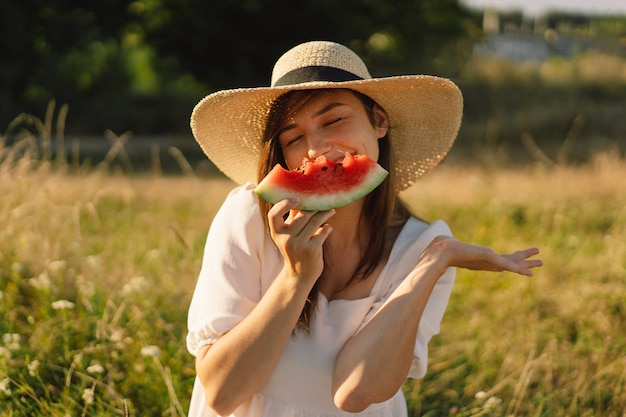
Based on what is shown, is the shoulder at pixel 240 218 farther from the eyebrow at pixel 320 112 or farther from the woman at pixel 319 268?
the eyebrow at pixel 320 112

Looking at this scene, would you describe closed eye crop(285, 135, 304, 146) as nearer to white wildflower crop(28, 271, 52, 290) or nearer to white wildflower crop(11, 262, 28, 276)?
white wildflower crop(28, 271, 52, 290)

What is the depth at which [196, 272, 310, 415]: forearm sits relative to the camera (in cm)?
206

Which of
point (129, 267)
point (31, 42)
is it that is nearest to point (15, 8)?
point (31, 42)

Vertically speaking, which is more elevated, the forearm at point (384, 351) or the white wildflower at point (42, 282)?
the forearm at point (384, 351)

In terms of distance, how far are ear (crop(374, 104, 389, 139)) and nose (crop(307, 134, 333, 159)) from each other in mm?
343

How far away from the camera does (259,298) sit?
2.35m

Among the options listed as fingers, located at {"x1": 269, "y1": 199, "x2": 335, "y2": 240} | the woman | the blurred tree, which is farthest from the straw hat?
the blurred tree

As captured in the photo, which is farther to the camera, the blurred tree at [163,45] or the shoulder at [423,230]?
the blurred tree at [163,45]

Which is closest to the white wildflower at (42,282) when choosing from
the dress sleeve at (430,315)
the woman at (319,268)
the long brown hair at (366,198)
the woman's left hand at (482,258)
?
the woman at (319,268)

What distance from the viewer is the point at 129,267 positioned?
4.08m

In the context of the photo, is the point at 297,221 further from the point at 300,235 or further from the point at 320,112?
the point at 320,112

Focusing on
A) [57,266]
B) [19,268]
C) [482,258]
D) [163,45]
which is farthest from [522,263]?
[163,45]

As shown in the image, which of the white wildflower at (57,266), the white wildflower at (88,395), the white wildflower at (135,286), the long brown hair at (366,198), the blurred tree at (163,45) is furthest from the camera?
the blurred tree at (163,45)

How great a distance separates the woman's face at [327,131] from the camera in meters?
2.26
